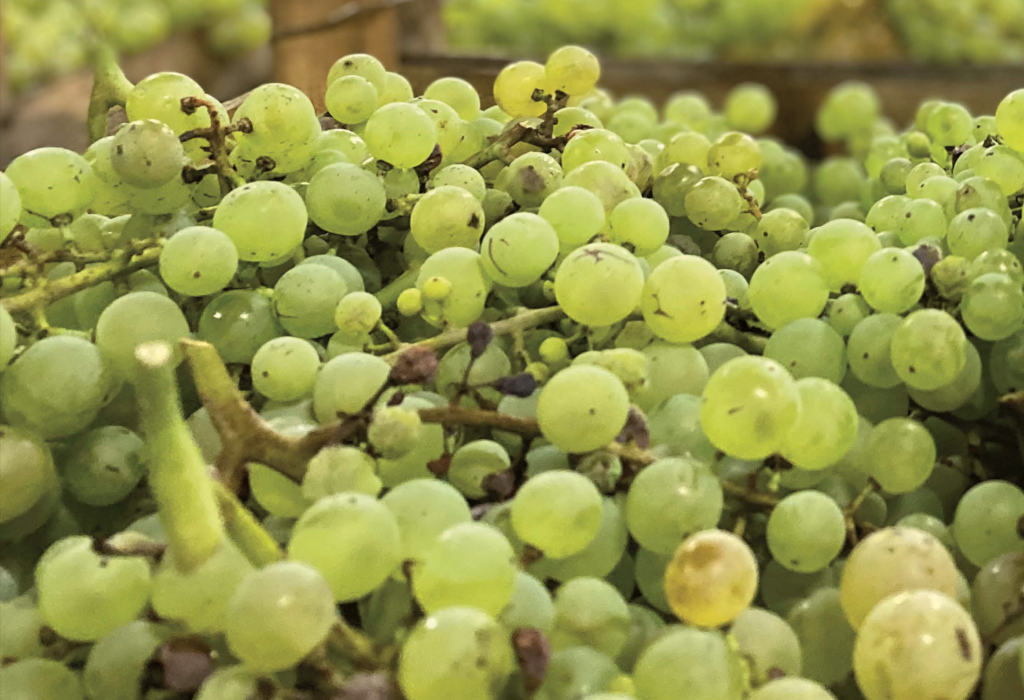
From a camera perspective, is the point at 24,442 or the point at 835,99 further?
the point at 835,99

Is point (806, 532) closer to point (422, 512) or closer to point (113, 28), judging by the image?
point (422, 512)

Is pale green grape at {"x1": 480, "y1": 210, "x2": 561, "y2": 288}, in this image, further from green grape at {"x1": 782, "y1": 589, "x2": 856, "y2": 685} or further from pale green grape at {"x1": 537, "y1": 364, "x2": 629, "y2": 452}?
green grape at {"x1": 782, "y1": 589, "x2": 856, "y2": 685}

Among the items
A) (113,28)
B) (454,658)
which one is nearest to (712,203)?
Answer: (454,658)

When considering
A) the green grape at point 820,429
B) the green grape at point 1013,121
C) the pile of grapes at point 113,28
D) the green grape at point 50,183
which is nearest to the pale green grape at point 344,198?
the green grape at point 50,183

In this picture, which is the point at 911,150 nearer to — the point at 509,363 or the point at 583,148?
the point at 583,148

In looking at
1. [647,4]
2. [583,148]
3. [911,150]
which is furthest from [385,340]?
[647,4]

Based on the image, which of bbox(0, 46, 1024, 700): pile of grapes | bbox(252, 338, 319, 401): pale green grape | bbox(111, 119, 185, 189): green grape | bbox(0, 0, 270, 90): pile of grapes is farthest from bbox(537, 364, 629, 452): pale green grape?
bbox(0, 0, 270, 90): pile of grapes
